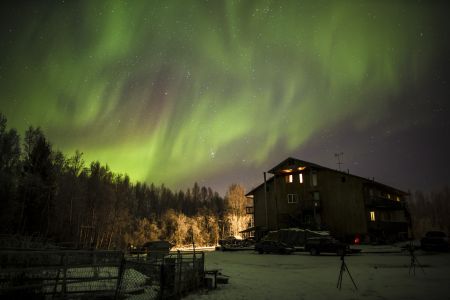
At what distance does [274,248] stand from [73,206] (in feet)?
128

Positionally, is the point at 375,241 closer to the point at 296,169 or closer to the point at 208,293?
the point at 296,169

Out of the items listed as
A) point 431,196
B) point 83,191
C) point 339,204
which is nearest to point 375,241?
point 339,204

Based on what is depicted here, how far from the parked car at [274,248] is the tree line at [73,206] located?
12.3 m

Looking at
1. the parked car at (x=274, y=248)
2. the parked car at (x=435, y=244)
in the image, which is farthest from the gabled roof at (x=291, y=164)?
the parked car at (x=435, y=244)

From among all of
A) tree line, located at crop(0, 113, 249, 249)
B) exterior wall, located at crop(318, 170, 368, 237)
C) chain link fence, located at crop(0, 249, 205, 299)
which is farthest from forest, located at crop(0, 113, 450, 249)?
exterior wall, located at crop(318, 170, 368, 237)

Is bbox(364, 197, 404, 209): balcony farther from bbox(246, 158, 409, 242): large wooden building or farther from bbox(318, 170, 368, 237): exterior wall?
bbox(318, 170, 368, 237): exterior wall

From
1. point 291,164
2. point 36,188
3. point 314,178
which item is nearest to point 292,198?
point 314,178

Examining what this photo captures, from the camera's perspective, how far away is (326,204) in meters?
51.0

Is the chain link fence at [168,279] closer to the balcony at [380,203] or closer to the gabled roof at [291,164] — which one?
the balcony at [380,203]

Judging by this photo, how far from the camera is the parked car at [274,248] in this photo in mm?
38759

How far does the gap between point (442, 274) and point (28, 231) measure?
44203mm

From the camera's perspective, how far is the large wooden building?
159 feet

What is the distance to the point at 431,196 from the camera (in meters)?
198

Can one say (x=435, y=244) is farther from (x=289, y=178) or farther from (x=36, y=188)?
(x=36, y=188)
